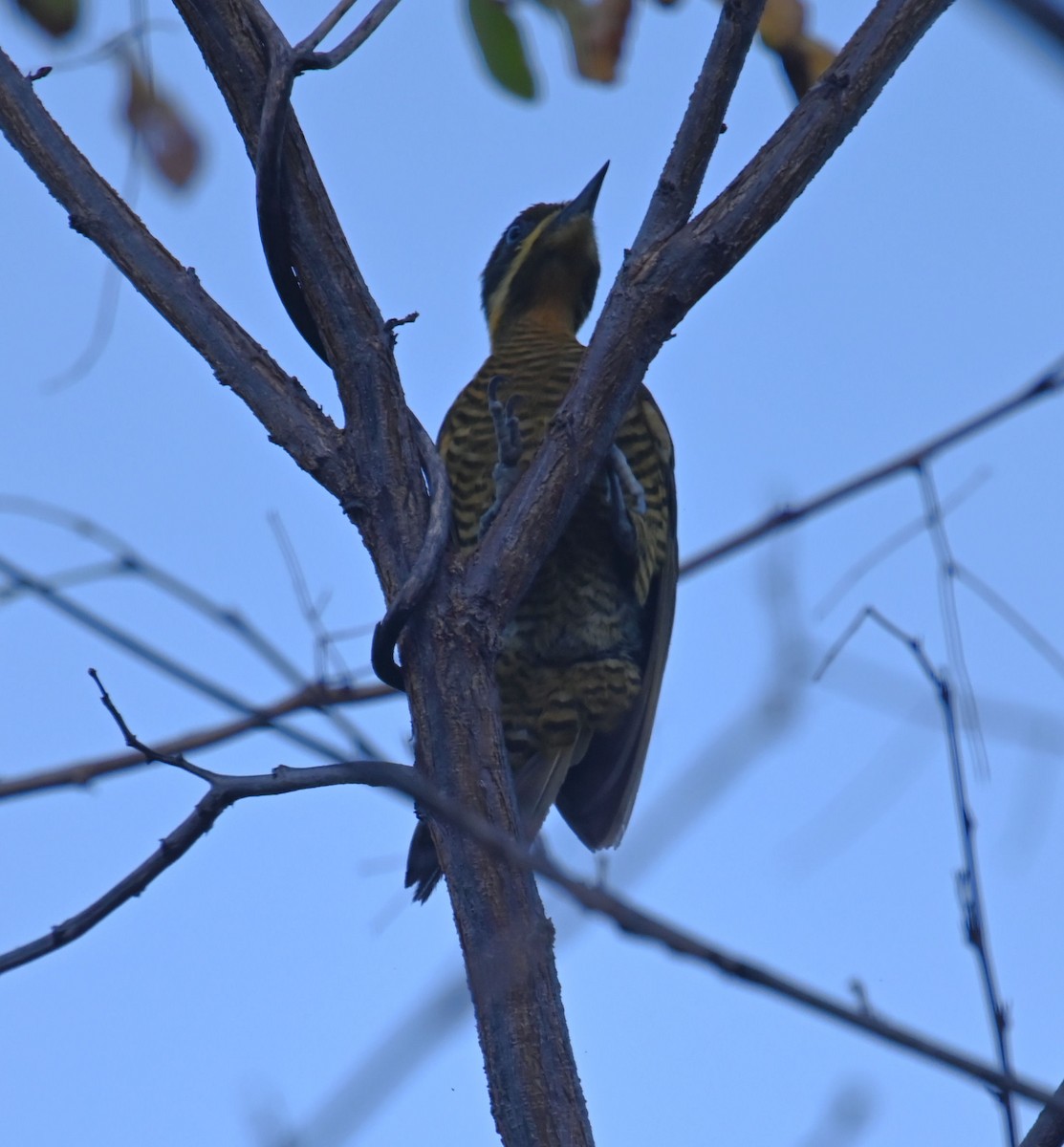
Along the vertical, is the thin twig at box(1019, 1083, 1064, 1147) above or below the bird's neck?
below

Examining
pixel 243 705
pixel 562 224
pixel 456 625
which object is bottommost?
pixel 243 705

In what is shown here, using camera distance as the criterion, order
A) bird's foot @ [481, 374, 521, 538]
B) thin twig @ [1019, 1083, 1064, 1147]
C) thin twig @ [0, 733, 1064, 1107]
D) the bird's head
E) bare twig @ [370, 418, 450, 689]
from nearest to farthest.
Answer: thin twig @ [0, 733, 1064, 1107], thin twig @ [1019, 1083, 1064, 1147], bare twig @ [370, 418, 450, 689], bird's foot @ [481, 374, 521, 538], the bird's head

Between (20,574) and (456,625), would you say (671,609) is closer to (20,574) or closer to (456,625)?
(456,625)

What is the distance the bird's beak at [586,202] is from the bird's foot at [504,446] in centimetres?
197

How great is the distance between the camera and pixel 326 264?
271 cm

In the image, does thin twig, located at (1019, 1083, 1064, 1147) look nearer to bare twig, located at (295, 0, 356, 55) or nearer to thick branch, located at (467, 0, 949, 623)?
thick branch, located at (467, 0, 949, 623)

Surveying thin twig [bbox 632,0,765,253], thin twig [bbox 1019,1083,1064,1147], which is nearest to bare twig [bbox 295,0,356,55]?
thin twig [bbox 632,0,765,253]

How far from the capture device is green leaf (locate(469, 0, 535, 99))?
260 cm

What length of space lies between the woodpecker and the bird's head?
682 millimetres

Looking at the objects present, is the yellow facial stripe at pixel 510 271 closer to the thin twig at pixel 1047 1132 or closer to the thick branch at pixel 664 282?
the thick branch at pixel 664 282

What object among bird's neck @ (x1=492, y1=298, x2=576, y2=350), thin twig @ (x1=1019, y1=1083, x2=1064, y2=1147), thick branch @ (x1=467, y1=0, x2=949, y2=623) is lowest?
thin twig @ (x1=1019, y1=1083, x2=1064, y2=1147)

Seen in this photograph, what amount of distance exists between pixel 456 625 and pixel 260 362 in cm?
63

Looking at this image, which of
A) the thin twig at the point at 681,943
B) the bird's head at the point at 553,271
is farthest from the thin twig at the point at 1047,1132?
the bird's head at the point at 553,271

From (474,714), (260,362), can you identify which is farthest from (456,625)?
(260,362)
